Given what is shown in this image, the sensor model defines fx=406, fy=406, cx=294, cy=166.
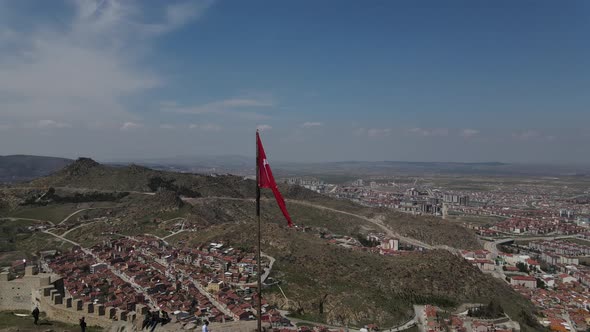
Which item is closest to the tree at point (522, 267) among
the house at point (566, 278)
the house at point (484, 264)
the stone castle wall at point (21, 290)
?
the house at point (566, 278)

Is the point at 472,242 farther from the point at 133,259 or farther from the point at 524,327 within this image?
the point at 133,259

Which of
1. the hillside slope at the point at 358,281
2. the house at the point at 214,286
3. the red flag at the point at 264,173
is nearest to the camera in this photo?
the red flag at the point at 264,173

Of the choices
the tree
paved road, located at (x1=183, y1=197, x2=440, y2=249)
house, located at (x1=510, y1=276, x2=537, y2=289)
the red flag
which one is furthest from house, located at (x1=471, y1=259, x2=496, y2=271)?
the red flag

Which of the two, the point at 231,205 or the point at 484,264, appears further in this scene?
the point at 231,205

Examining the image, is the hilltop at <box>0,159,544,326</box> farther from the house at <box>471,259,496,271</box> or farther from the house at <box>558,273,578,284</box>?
the house at <box>558,273,578,284</box>

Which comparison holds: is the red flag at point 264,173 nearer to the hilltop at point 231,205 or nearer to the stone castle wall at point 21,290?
the stone castle wall at point 21,290

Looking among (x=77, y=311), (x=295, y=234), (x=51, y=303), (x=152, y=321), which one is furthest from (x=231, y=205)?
(x=152, y=321)

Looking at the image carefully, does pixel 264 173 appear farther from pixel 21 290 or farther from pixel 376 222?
pixel 376 222

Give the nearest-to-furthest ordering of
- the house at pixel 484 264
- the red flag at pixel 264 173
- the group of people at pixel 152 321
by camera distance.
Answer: the red flag at pixel 264 173, the group of people at pixel 152 321, the house at pixel 484 264
